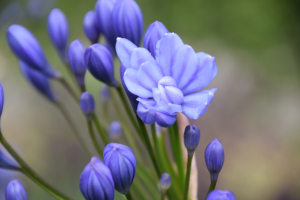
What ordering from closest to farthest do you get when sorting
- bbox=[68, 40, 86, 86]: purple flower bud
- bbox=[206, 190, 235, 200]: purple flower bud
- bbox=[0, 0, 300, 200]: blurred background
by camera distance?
bbox=[206, 190, 235, 200]: purple flower bud → bbox=[68, 40, 86, 86]: purple flower bud → bbox=[0, 0, 300, 200]: blurred background

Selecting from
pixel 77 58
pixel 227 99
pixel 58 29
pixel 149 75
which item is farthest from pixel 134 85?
pixel 227 99

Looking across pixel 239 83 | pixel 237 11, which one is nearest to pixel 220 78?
pixel 239 83

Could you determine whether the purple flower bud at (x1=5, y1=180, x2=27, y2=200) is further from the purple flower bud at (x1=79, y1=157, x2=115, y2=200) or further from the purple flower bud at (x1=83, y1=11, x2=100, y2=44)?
the purple flower bud at (x1=83, y1=11, x2=100, y2=44)

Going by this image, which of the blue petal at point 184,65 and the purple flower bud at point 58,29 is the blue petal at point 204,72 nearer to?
the blue petal at point 184,65

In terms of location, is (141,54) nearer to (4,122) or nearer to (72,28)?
(4,122)

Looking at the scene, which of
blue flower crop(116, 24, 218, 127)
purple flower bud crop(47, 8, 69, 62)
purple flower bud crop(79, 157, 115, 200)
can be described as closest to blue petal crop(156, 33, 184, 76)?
blue flower crop(116, 24, 218, 127)

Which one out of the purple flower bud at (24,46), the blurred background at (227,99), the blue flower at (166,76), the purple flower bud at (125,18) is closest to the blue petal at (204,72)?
the blue flower at (166,76)
